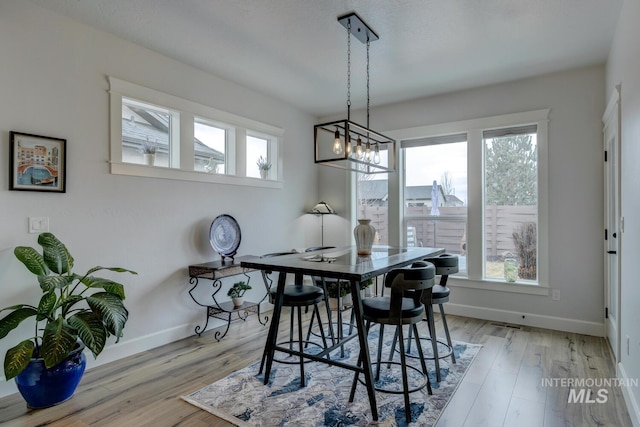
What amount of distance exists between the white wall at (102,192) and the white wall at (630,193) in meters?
3.46

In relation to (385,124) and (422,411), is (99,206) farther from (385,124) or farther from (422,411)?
(385,124)

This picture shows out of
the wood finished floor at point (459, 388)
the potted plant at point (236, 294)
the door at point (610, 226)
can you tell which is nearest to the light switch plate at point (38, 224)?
the wood finished floor at point (459, 388)

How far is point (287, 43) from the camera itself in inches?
127

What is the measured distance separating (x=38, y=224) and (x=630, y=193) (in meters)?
4.02

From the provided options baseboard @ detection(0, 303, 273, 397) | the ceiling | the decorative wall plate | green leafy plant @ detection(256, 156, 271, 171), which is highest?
the ceiling

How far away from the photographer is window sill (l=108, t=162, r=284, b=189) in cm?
318

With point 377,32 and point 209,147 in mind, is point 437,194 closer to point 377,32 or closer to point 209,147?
point 377,32

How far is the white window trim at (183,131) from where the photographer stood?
3129 millimetres

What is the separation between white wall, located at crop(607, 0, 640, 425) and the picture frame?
3.82m

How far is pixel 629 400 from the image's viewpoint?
2258 millimetres

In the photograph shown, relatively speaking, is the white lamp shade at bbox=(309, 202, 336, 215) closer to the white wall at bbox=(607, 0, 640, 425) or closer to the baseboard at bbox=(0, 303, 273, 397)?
the baseboard at bbox=(0, 303, 273, 397)

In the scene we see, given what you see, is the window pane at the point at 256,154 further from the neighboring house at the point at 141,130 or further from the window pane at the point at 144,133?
the window pane at the point at 144,133

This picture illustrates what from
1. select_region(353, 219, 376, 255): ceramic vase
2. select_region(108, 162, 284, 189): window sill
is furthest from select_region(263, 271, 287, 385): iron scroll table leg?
select_region(108, 162, 284, 189): window sill

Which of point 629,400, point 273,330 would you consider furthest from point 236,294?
point 629,400
